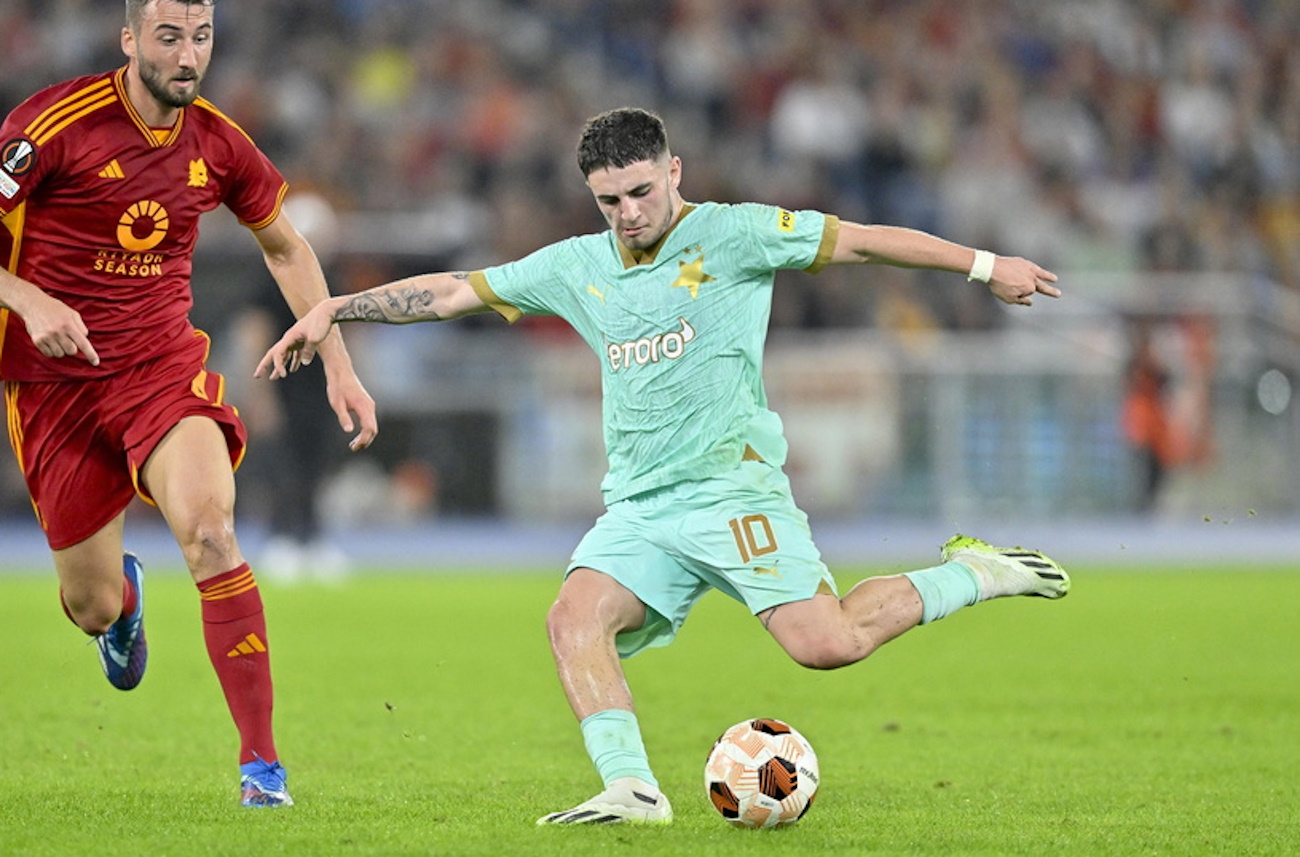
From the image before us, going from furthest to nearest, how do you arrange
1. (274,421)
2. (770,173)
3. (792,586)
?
(770,173), (274,421), (792,586)

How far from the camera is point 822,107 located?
878 inches

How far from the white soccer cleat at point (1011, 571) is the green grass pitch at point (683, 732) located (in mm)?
672

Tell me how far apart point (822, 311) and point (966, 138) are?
402cm

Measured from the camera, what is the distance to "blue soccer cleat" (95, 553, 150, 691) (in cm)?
769

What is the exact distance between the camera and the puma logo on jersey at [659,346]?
6.34 metres

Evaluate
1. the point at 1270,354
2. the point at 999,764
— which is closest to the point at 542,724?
the point at 999,764

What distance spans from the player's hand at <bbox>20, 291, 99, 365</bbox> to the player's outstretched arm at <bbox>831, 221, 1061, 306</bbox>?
232cm

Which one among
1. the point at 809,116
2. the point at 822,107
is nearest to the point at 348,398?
the point at 809,116

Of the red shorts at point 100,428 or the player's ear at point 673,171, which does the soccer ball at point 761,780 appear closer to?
the player's ear at point 673,171

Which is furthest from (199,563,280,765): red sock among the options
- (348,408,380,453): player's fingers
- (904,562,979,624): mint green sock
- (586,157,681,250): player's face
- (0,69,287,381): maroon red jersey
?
(904,562,979,624): mint green sock

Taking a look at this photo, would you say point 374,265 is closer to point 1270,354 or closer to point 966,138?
point 966,138

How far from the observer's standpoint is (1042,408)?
19.0 meters

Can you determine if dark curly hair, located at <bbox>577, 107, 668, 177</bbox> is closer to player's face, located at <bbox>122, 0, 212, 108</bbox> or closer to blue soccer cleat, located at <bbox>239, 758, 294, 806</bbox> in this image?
player's face, located at <bbox>122, 0, 212, 108</bbox>

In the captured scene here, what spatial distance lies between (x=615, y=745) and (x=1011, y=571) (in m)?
1.51
